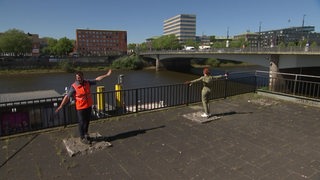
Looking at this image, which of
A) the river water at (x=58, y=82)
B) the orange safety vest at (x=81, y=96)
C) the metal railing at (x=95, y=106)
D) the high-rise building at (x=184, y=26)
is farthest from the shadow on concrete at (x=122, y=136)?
the high-rise building at (x=184, y=26)

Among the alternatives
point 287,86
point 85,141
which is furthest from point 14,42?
point 85,141

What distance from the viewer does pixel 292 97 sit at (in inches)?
363

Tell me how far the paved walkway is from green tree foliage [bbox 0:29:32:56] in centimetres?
6858

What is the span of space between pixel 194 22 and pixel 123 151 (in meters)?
141

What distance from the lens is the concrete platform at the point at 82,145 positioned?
469 centimetres

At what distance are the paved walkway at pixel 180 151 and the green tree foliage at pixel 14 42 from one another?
6858 cm

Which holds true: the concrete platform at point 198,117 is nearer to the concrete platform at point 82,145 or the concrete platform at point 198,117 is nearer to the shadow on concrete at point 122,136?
the shadow on concrete at point 122,136

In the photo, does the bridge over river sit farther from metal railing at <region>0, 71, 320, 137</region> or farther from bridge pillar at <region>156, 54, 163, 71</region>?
bridge pillar at <region>156, 54, 163, 71</region>

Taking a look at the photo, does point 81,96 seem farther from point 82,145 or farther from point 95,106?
point 95,106

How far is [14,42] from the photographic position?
63.0 metres

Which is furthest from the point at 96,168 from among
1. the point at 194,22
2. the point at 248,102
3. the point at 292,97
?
the point at 194,22

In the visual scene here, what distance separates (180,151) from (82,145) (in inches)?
80.1

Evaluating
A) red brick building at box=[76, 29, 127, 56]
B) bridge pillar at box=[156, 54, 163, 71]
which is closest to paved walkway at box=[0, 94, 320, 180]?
bridge pillar at box=[156, 54, 163, 71]

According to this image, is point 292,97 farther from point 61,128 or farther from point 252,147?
point 61,128
